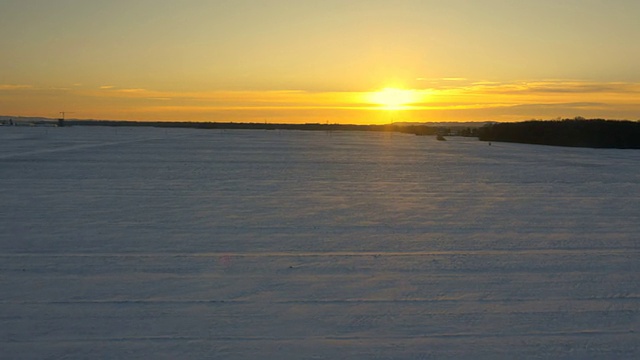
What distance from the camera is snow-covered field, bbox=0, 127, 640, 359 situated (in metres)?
4.79

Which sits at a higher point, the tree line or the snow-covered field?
the tree line

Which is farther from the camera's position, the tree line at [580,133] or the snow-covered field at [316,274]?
the tree line at [580,133]

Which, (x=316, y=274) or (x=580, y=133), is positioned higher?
(x=580, y=133)

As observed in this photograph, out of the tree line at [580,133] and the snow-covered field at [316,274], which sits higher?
the tree line at [580,133]

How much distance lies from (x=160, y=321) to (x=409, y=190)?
10.4 meters

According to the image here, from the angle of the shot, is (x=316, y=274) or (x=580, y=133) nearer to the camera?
(x=316, y=274)

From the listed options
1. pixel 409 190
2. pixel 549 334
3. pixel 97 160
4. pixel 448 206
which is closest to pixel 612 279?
pixel 549 334

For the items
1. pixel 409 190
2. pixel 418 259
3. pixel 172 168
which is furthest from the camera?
pixel 172 168

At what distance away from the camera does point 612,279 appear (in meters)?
6.64

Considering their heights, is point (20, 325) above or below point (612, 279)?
below

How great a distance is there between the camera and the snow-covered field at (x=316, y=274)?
4785mm

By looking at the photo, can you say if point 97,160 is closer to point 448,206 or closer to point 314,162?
point 314,162

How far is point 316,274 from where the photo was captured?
6.80m

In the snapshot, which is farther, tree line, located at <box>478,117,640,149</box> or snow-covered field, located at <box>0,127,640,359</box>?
tree line, located at <box>478,117,640,149</box>
